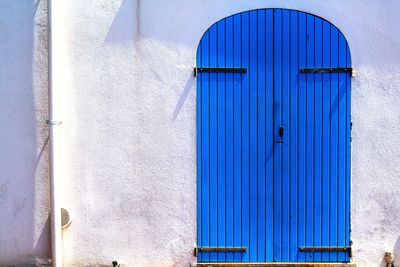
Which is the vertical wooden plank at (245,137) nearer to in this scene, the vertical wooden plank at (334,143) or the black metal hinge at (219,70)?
the black metal hinge at (219,70)

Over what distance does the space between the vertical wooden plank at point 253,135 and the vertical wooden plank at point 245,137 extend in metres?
0.02

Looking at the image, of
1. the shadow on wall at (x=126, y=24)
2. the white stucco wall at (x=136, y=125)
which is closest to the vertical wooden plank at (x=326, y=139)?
the white stucco wall at (x=136, y=125)

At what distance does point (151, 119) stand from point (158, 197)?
0.82 metres

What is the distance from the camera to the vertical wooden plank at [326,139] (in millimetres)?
4473

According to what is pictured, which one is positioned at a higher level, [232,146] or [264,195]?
[232,146]

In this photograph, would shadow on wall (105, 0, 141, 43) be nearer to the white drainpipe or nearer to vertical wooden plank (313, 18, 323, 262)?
the white drainpipe

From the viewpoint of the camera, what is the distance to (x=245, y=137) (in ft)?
14.7

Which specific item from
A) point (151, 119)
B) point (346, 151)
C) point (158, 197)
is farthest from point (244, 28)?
point (158, 197)

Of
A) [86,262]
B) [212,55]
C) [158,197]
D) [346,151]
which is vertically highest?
[212,55]

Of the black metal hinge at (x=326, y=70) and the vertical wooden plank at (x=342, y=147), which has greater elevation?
the black metal hinge at (x=326, y=70)

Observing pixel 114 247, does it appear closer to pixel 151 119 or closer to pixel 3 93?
pixel 151 119

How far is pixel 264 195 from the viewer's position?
14.7 ft

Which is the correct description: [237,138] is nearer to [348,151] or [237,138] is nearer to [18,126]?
[348,151]

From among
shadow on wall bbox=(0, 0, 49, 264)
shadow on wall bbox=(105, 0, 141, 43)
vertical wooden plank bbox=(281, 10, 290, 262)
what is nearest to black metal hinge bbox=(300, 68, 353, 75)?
vertical wooden plank bbox=(281, 10, 290, 262)
